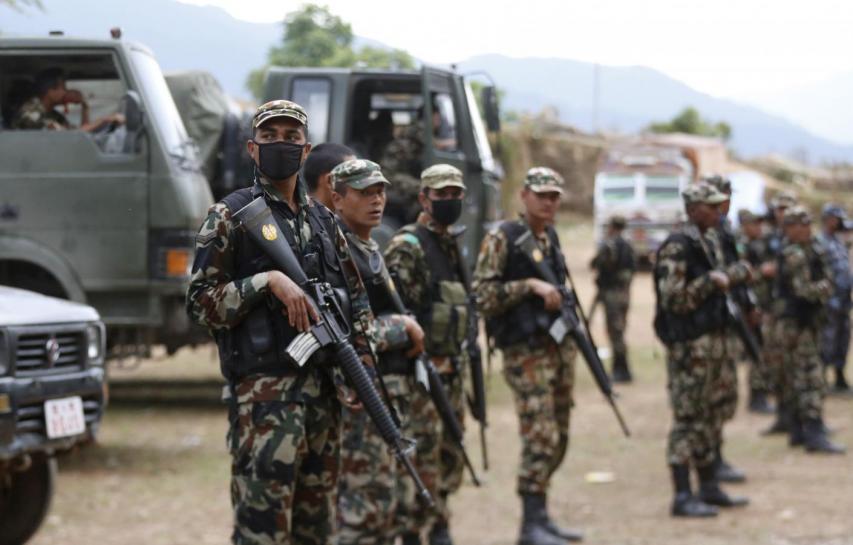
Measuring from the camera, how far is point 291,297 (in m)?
4.05

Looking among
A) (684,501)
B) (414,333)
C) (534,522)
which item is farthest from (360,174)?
(684,501)

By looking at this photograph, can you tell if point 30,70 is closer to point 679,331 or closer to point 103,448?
point 103,448

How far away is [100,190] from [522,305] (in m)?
3.38

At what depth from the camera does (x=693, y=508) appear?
25.6ft

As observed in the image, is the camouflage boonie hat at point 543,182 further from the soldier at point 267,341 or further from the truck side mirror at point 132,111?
the truck side mirror at point 132,111

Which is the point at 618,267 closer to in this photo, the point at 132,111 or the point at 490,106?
the point at 490,106

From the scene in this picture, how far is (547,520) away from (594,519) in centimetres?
85

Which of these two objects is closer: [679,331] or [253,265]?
[253,265]

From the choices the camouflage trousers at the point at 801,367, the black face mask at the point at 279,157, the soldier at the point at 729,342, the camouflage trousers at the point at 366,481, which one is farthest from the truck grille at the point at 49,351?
the camouflage trousers at the point at 801,367

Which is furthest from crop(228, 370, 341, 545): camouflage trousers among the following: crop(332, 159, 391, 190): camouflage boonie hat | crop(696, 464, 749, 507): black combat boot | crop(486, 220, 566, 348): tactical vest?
crop(696, 464, 749, 507): black combat boot

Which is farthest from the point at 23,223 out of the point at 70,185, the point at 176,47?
the point at 176,47

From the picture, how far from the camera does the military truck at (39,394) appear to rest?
20.4 ft

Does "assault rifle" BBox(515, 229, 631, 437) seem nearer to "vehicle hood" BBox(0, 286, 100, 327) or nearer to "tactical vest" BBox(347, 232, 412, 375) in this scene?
"tactical vest" BBox(347, 232, 412, 375)

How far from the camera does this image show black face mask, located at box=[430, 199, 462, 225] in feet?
20.2
